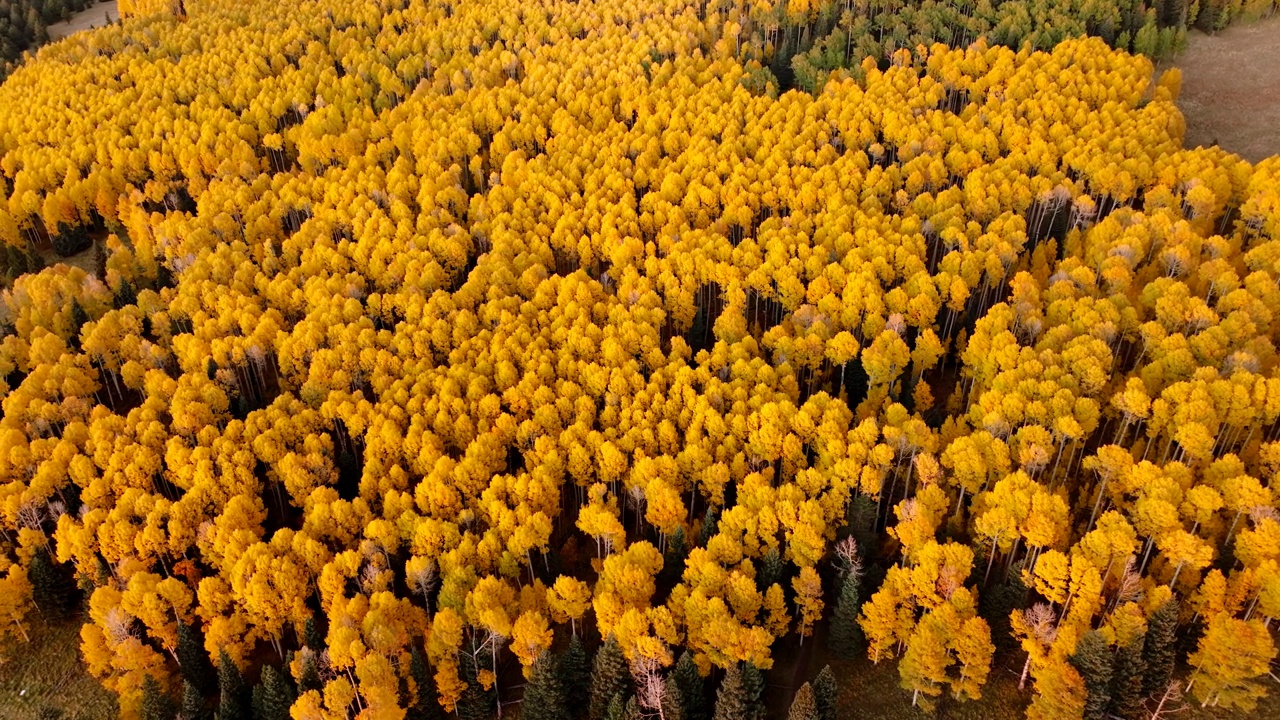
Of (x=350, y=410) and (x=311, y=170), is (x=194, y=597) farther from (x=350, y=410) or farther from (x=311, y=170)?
(x=311, y=170)

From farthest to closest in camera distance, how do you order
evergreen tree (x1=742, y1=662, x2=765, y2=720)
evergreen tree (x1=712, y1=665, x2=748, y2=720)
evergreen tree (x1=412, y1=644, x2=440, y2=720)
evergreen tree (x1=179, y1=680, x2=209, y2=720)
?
evergreen tree (x1=179, y1=680, x2=209, y2=720)
evergreen tree (x1=412, y1=644, x2=440, y2=720)
evergreen tree (x1=742, y1=662, x2=765, y2=720)
evergreen tree (x1=712, y1=665, x2=748, y2=720)

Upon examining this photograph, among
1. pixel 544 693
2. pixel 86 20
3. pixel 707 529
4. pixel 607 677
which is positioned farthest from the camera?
pixel 86 20

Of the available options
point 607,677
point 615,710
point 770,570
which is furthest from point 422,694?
point 770,570

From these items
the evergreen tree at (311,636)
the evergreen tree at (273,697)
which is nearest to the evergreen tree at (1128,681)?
the evergreen tree at (311,636)

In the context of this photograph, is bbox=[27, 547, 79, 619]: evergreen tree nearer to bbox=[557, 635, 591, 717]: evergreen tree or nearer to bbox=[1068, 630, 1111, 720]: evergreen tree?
bbox=[557, 635, 591, 717]: evergreen tree

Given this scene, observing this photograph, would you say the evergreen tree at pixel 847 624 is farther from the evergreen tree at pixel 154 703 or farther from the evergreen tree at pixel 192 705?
the evergreen tree at pixel 154 703

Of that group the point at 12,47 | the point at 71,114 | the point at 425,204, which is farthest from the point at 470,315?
the point at 12,47

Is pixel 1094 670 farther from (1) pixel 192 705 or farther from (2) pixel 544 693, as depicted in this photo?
(1) pixel 192 705

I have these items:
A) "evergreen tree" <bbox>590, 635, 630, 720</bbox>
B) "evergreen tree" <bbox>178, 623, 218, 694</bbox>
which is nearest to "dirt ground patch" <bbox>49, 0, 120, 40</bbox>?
"evergreen tree" <bbox>178, 623, 218, 694</bbox>
